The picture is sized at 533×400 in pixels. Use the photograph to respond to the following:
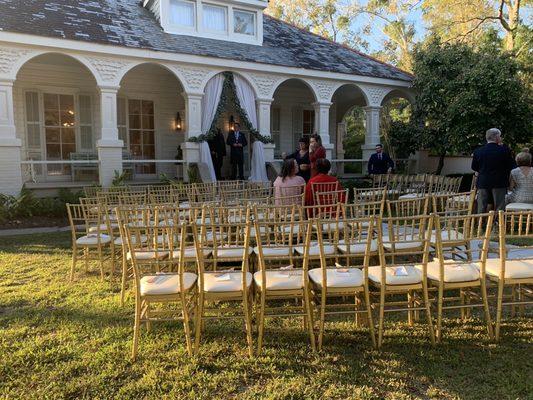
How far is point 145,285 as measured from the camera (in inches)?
126

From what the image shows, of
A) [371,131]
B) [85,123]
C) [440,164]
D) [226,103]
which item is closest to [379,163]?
[371,131]

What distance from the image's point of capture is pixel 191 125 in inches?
449

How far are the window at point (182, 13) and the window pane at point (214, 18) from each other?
377 mm

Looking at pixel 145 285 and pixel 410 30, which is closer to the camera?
pixel 145 285

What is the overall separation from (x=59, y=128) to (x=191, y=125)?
3.91m

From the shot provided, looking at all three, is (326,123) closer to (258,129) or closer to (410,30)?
(258,129)

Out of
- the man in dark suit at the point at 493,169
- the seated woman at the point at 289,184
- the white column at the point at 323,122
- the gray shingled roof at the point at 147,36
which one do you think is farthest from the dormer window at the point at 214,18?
the man in dark suit at the point at 493,169

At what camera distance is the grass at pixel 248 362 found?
8.86 ft

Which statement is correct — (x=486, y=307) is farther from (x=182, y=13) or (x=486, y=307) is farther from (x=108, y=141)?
(x=182, y=13)

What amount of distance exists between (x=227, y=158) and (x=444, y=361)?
38.7 ft

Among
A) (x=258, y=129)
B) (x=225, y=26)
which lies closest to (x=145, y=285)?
(x=258, y=129)

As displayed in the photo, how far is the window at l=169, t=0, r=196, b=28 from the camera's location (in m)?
12.4

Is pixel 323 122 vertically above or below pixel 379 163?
above

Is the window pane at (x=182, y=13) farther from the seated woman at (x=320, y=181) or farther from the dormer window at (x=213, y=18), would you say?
the seated woman at (x=320, y=181)
